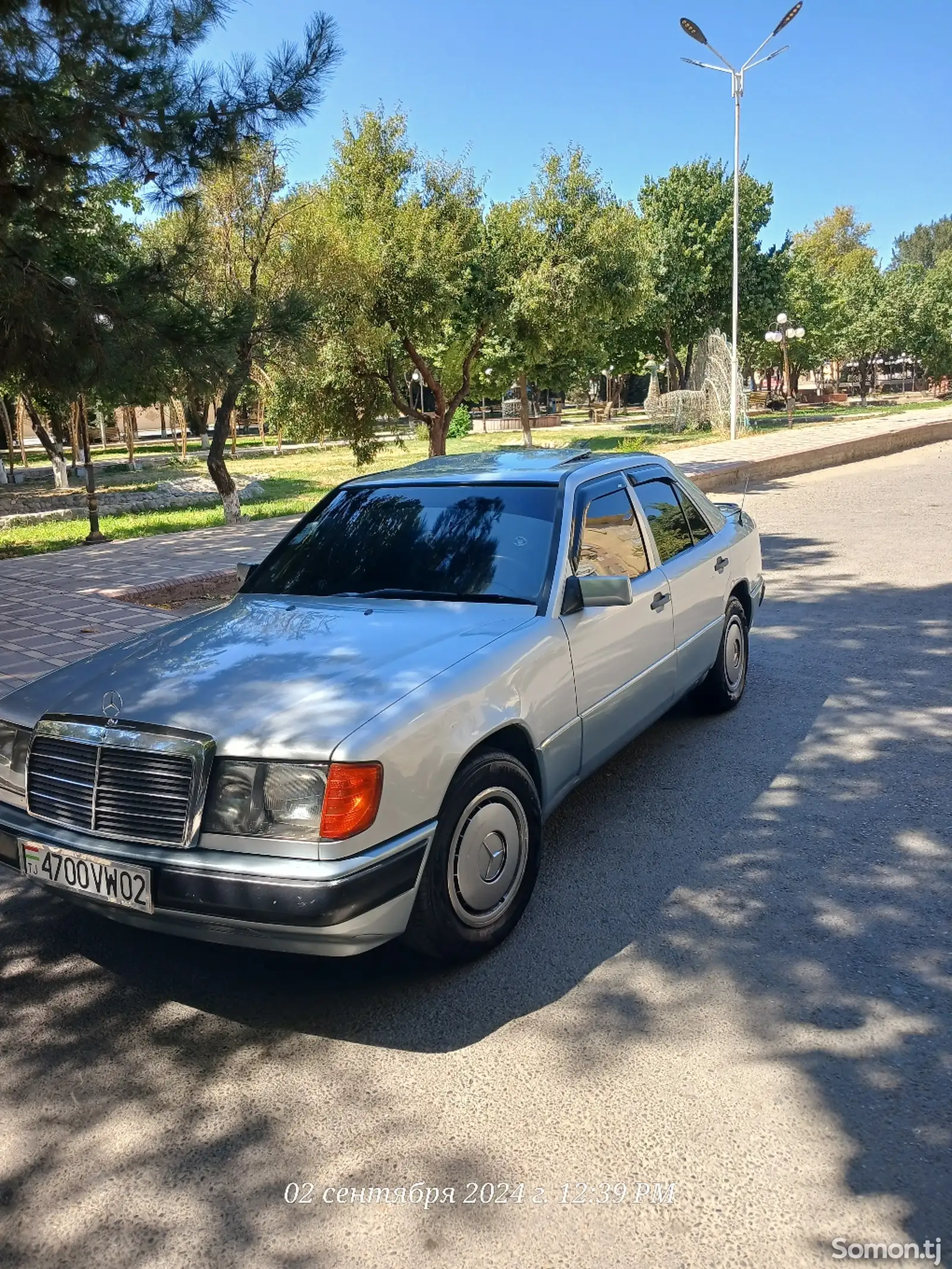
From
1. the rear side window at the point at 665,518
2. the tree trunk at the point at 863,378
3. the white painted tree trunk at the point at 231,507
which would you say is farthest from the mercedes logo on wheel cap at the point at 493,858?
the tree trunk at the point at 863,378

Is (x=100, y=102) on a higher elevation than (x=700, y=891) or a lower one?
higher

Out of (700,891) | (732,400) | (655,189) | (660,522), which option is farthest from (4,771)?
(655,189)

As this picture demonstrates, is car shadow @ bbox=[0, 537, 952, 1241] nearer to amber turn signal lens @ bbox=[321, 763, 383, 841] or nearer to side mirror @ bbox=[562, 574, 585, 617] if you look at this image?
amber turn signal lens @ bbox=[321, 763, 383, 841]

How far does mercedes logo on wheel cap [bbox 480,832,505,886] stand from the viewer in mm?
3295

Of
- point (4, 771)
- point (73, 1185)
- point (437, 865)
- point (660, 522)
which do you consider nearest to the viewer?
point (73, 1185)

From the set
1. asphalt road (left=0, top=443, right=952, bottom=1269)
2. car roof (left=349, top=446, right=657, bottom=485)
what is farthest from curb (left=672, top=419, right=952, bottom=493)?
asphalt road (left=0, top=443, right=952, bottom=1269)

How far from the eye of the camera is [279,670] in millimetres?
3322

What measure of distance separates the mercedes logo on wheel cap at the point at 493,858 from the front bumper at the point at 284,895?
336 mm

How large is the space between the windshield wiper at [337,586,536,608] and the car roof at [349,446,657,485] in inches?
27.2

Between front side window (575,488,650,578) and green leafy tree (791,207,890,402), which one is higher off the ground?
green leafy tree (791,207,890,402)

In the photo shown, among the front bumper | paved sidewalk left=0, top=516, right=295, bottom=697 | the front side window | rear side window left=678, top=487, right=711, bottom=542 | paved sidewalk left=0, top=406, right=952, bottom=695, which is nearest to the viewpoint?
the front bumper

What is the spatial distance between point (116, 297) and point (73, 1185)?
8.31 m

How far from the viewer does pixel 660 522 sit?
199 inches

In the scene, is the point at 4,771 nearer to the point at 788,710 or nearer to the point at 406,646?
the point at 406,646
